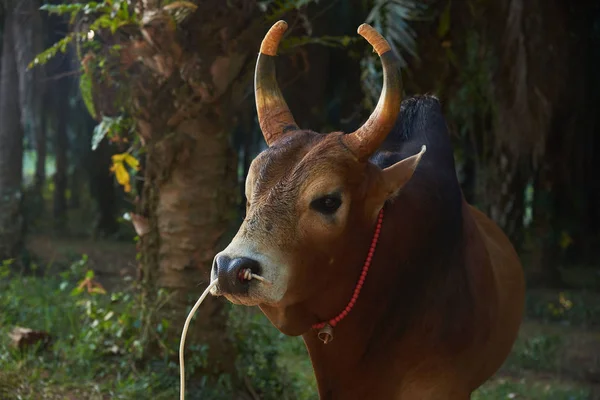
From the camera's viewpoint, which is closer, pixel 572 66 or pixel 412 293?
pixel 412 293

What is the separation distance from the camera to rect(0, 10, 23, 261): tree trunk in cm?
974

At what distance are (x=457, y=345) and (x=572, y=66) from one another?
5881mm

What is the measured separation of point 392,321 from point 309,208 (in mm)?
666

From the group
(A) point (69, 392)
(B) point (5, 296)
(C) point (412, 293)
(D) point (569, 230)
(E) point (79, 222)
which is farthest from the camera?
(E) point (79, 222)

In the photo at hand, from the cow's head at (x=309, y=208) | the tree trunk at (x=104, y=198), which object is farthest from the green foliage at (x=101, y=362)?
the tree trunk at (x=104, y=198)

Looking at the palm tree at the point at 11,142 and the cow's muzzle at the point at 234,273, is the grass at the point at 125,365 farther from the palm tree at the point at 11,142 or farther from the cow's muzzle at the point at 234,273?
the palm tree at the point at 11,142

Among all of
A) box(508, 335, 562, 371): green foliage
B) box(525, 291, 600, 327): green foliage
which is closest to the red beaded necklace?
box(508, 335, 562, 371): green foliage

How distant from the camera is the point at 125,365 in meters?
5.14

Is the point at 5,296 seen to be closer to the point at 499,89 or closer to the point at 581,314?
the point at 499,89

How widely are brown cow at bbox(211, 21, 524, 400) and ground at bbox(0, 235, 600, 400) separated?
2182 mm

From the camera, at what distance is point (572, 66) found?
840cm

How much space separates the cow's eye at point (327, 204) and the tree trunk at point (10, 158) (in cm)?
771

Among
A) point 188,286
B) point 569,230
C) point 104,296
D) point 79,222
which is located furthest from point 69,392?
point 79,222

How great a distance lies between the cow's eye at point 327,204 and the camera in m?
2.83
